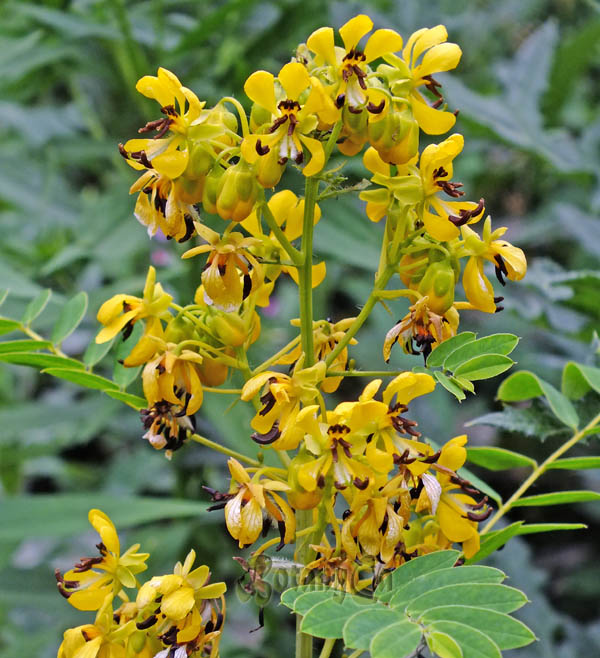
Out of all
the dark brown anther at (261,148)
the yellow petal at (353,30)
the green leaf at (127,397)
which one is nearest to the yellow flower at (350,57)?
the yellow petal at (353,30)

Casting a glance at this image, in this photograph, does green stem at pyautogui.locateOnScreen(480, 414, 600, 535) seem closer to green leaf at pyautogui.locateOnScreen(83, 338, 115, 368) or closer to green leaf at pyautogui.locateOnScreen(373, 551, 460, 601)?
green leaf at pyautogui.locateOnScreen(373, 551, 460, 601)

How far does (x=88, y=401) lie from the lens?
2.68 m

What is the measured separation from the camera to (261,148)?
3.57 feet

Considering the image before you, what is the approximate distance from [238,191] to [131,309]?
30 centimetres

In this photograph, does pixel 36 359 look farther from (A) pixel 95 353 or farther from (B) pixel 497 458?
(B) pixel 497 458

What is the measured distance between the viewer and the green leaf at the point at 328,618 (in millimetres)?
1005

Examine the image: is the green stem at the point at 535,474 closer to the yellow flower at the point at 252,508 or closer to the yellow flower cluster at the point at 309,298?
the yellow flower cluster at the point at 309,298

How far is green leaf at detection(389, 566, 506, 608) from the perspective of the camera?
1.07 metres

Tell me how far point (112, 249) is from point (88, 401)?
1.69ft

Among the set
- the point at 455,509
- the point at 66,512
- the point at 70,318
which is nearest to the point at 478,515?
the point at 455,509

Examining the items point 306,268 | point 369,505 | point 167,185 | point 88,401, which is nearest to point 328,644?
point 369,505

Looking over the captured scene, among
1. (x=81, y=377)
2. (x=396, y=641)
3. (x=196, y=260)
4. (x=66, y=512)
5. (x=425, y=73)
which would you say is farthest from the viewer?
(x=196, y=260)

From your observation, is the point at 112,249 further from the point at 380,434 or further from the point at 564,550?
the point at 564,550

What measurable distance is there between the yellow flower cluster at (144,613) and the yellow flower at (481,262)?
569mm
